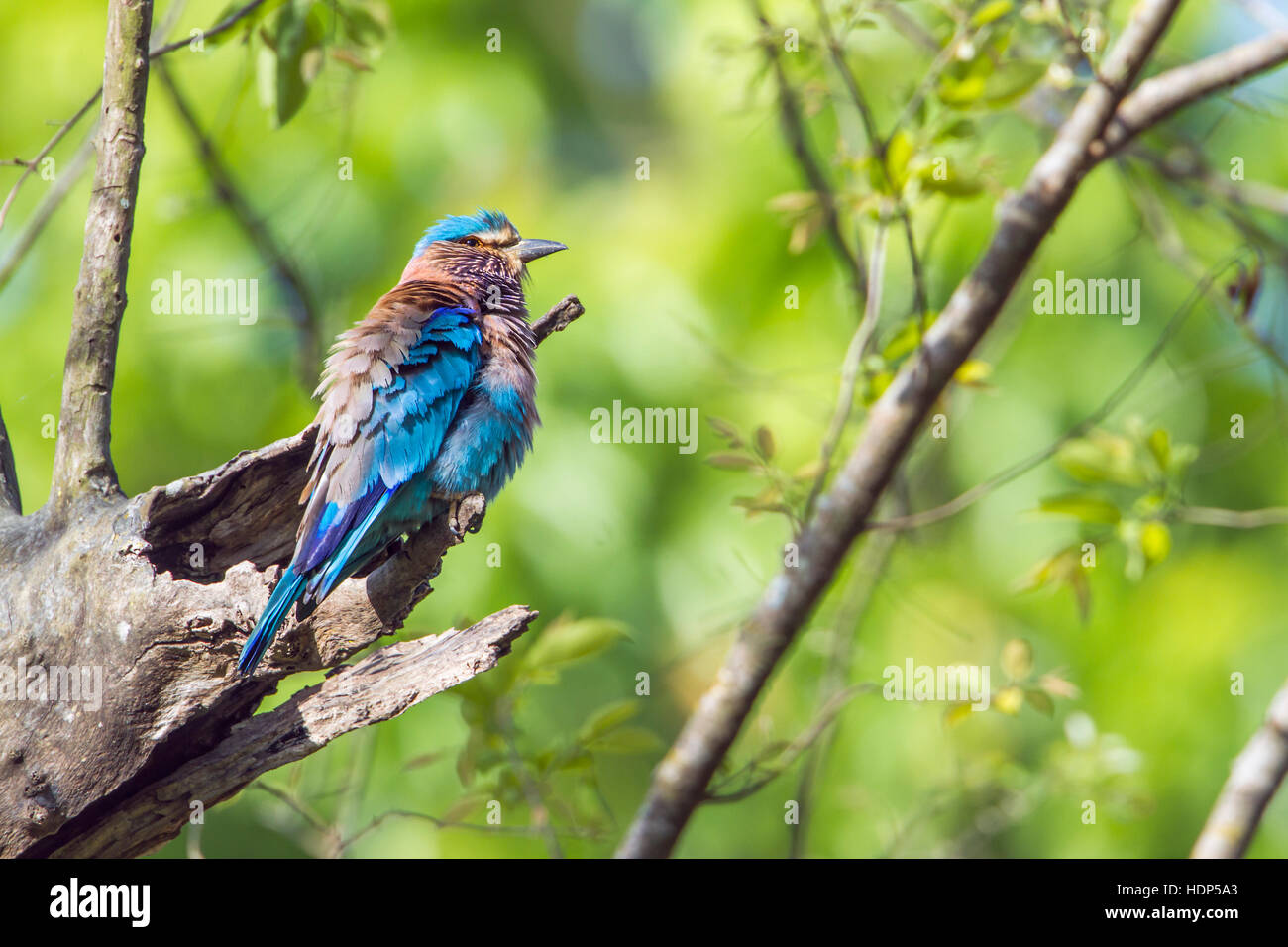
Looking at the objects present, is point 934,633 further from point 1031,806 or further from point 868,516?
point 868,516

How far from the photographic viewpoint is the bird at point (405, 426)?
231 cm

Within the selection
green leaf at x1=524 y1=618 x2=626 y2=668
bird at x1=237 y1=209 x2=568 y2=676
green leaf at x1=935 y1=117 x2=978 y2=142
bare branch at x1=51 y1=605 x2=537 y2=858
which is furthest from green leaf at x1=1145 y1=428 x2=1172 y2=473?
bare branch at x1=51 y1=605 x2=537 y2=858

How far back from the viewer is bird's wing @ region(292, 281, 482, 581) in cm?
233

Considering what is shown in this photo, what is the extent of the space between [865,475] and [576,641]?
0.96 metres

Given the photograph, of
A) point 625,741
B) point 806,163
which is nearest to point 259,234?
point 806,163

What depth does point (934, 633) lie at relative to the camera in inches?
238

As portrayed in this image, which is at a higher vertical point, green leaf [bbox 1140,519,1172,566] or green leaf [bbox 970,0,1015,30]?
green leaf [bbox 970,0,1015,30]

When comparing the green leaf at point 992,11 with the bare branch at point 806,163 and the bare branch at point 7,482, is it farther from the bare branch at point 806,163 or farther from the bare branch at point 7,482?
the bare branch at point 7,482

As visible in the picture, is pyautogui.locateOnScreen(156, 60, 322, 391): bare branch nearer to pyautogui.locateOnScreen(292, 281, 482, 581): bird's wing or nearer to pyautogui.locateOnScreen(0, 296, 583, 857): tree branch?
pyautogui.locateOnScreen(292, 281, 482, 581): bird's wing

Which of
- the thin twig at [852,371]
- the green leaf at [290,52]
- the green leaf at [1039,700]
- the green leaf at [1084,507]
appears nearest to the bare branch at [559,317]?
the thin twig at [852,371]

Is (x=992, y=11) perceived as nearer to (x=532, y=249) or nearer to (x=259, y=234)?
(x=532, y=249)

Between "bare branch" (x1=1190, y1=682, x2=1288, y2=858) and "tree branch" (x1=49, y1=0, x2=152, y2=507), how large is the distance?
3.03m

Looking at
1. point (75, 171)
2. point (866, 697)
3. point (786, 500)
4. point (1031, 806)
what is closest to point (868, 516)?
point (786, 500)

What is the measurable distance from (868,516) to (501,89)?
4.60 m
